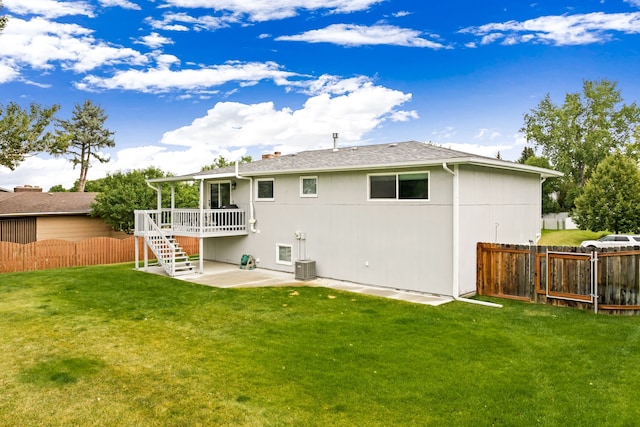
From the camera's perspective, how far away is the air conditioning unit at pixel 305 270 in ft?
45.7

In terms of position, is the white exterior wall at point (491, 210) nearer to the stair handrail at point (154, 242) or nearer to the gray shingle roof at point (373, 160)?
the gray shingle roof at point (373, 160)

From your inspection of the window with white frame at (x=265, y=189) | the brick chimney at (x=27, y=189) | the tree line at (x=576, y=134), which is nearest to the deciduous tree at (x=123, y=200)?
the brick chimney at (x=27, y=189)

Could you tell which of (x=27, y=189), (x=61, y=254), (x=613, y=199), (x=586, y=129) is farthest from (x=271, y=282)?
(x=586, y=129)

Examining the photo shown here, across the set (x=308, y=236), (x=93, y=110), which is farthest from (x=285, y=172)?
(x=93, y=110)

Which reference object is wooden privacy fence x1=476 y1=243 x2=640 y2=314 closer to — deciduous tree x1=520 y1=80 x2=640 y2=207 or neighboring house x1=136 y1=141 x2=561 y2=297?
neighboring house x1=136 y1=141 x2=561 y2=297

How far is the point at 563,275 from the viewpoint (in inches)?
405

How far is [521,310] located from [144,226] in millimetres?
13258

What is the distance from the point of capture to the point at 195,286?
524 inches

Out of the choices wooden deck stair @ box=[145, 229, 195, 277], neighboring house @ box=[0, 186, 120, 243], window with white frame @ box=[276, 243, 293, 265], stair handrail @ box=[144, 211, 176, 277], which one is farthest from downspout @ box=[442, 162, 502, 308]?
neighboring house @ box=[0, 186, 120, 243]

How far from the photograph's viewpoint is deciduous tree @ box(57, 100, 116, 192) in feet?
130

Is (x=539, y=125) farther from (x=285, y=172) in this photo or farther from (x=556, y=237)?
(x=285, y=172)

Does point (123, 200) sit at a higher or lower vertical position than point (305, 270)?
higher

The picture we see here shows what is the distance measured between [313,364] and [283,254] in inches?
360

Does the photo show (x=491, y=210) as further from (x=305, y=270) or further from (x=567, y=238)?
(x=567, y=238)
